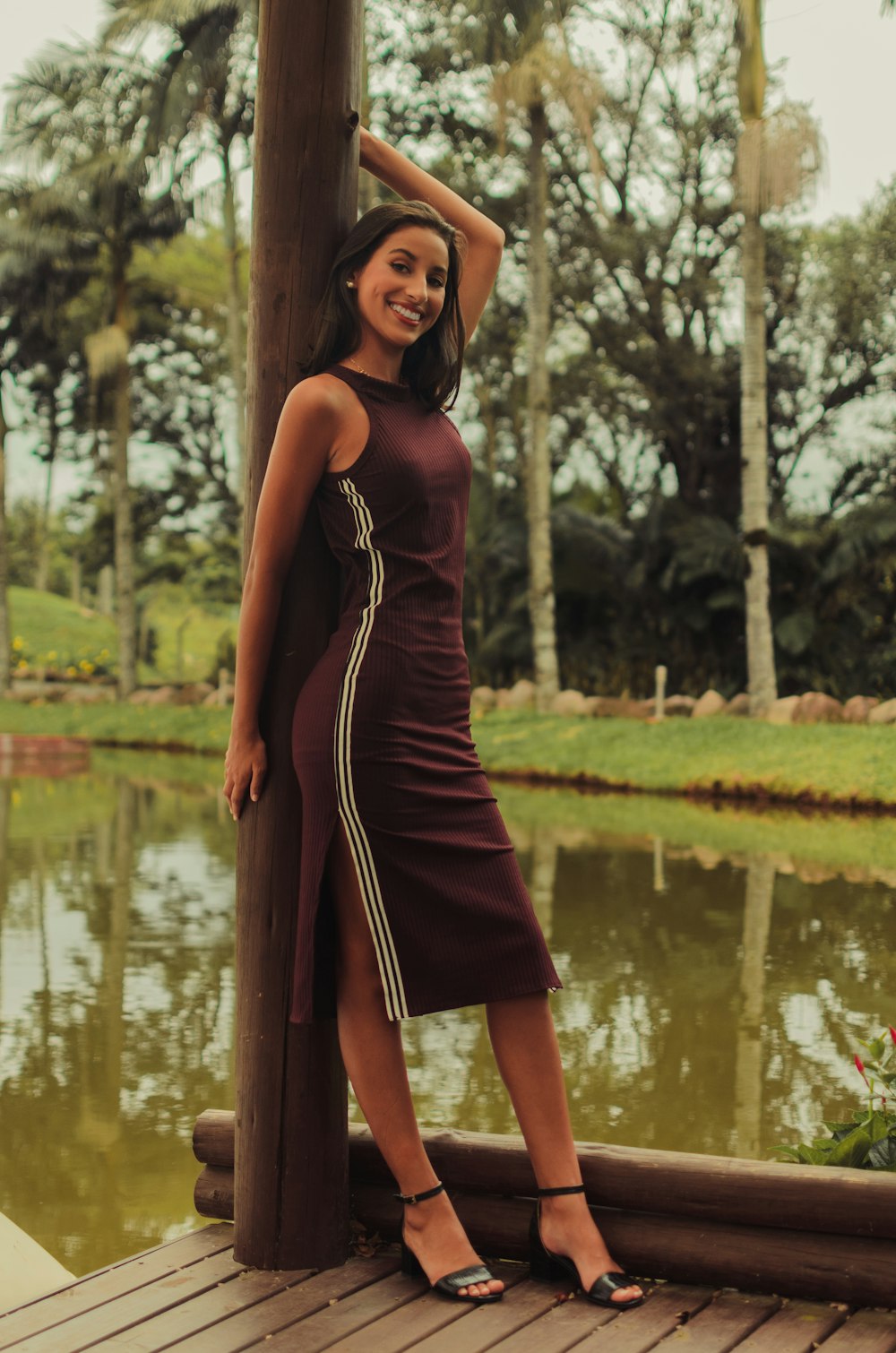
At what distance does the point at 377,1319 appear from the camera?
2.25 m

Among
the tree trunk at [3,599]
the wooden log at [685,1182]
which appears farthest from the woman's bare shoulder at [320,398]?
the tree trunk at [3,599]

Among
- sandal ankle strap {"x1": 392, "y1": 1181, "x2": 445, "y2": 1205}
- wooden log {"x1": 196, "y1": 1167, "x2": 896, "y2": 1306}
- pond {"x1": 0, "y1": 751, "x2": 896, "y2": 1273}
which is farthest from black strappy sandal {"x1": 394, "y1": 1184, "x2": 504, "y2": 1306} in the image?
pond {"x1": 0, "y1": 751, "x2": 896, "y2": 1273}

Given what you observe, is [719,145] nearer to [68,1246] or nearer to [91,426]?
[91,426]

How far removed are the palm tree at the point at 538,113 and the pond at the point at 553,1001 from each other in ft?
23.2

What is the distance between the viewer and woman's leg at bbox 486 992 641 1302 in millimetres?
2379

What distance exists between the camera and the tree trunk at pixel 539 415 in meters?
15.9

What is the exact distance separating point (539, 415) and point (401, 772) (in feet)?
46.1

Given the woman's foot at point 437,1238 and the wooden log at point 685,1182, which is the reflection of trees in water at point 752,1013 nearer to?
the wooden log at point 685,1182

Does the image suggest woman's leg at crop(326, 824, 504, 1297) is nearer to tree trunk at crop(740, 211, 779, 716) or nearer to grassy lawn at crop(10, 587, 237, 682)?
tree trunk at crop(740, 211, 779, 716)

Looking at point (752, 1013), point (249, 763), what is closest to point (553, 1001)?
point (752, 1013)

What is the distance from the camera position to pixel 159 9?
1758 centimetres

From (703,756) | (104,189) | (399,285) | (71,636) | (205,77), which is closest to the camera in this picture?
(399,285)

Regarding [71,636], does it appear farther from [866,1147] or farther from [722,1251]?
[722,1251]

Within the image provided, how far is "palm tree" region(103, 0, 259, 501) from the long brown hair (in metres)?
15.5
